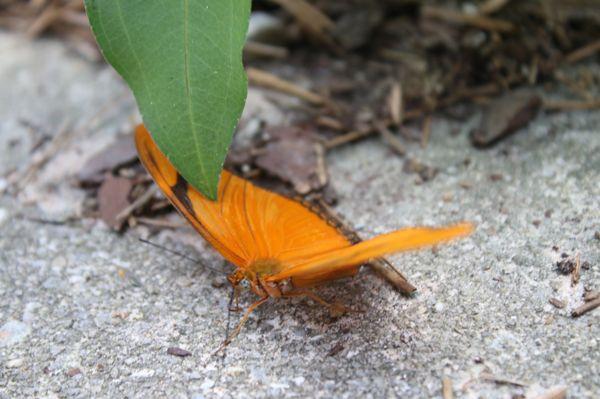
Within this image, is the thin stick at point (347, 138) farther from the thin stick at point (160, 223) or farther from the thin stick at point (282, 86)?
the thin stick at point (160, 223)

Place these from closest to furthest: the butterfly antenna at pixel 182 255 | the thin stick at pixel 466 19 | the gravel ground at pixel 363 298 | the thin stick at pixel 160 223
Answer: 1. the gravel ground at pixel 363 298
2. the butterfly antenna at pixel 182 255
3. the thin stick at pixel 160 223
4. the thin stick at pixel 466 19

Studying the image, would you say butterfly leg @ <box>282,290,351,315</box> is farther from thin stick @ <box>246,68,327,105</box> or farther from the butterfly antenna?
thin stick @ <box>246,68,327,105</box>

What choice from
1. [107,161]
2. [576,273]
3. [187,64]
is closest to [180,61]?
[187,64]

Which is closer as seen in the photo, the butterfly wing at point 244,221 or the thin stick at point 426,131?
the butterfly wing at point 244,221

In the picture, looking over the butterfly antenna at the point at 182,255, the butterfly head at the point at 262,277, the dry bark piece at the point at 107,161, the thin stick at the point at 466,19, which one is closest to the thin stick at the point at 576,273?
the butterfly head at the point at 262,277

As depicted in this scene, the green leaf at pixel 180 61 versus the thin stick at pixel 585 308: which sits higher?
the green leaf at pixel 180 61

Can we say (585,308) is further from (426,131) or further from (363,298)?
(426,131)

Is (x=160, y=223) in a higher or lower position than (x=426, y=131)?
lower

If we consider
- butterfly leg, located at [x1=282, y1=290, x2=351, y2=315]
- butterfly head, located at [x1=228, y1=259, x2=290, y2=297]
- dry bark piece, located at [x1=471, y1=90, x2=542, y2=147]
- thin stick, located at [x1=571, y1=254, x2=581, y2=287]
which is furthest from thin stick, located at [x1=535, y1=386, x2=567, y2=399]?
dry bark piece, located at [x1=471, y1=90, x2=542, y2=147]
